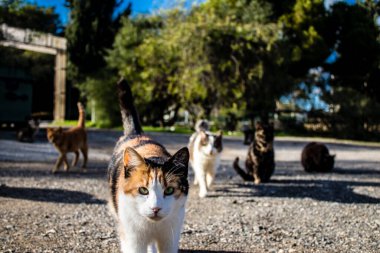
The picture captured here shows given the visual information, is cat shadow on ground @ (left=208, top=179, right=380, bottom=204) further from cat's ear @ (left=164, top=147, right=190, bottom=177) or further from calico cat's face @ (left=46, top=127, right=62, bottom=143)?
cat's ear @ (left=164, top=147, right=190, bottom=177)

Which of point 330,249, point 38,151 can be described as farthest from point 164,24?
point 330,249

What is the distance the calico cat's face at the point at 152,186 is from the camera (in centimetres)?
253

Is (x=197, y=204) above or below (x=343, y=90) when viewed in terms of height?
below

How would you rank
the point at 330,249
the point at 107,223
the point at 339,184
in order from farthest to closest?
the point at 339,184, the point at 107,223, the point at 330,249

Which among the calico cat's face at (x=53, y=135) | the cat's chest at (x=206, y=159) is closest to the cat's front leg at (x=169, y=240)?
the cat's chest at (x=206, y=159)

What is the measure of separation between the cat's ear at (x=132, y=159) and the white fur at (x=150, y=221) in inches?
7.3

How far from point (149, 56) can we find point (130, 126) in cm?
2096

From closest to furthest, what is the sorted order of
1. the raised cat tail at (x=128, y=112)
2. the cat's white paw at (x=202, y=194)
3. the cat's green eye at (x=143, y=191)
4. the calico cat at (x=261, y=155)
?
the cat's green eye at (x=143, y=191)
the raised cat tail at (x=128, y=112)
the cat's white paw at (x=202, y=194)
the calico cat at (x=261, y=155)

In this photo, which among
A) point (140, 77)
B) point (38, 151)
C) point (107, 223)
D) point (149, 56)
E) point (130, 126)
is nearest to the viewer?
point (130, 126)

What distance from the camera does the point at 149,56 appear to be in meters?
24.5

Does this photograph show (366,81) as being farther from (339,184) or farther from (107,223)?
(107,223)

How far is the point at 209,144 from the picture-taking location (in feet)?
20.2

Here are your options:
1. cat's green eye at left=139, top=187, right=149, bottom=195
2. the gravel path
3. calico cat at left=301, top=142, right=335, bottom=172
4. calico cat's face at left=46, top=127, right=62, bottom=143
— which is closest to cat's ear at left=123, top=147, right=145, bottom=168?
cat's green eye at left=139, top=187, right=149, bottom=195

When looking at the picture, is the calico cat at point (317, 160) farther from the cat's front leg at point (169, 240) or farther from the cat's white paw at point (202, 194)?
the cat's front leg at point (169, 240)
